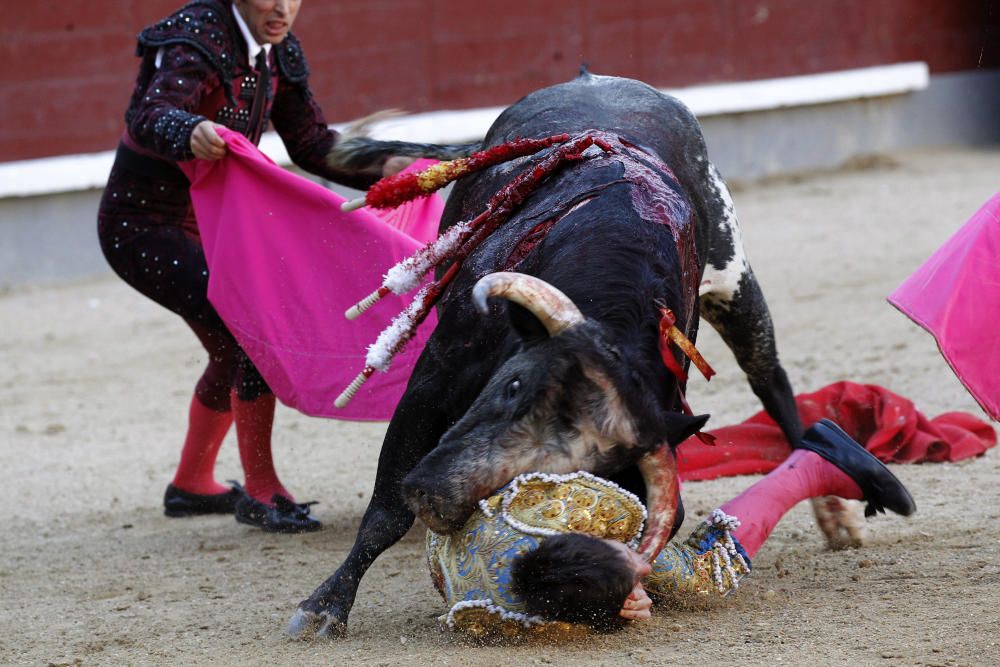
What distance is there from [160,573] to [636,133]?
4.86ft

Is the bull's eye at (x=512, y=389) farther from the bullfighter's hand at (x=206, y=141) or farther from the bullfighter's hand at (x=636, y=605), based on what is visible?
the bullfighter's hand at (x=206, y=141)

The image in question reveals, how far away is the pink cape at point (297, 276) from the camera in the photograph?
3.60 metres

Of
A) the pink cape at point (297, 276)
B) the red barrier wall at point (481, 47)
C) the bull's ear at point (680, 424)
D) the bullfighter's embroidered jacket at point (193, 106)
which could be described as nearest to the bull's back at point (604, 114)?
the pink cape at point (297, 276)

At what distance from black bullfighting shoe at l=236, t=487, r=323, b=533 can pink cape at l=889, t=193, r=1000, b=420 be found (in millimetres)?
1595

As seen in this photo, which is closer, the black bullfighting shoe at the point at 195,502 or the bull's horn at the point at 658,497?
the bull's horn at the point at 658,497

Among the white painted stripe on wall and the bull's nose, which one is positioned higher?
the bull's nose

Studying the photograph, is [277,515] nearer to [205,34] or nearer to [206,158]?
[206,158]

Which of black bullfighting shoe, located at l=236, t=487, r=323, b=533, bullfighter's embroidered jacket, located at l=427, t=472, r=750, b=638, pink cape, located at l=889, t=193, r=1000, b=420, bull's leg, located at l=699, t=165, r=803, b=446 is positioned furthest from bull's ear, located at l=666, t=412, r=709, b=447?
black bullfighting shoe, located at l=236, t=487, r=323, b=533

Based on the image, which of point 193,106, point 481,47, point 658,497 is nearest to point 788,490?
point 658,497

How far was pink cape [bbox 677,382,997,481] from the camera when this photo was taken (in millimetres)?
4043

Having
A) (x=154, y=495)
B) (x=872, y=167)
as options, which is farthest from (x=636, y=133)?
(x=872, y=167)

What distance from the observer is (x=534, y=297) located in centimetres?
242

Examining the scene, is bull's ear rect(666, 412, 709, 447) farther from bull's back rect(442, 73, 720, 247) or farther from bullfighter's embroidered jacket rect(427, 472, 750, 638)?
bull's back rect(442, 73, 720, 247)

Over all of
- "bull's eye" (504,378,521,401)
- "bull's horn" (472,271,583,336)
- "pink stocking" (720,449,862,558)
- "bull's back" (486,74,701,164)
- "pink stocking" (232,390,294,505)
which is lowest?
"pink stocking" (232,390,294,505)
